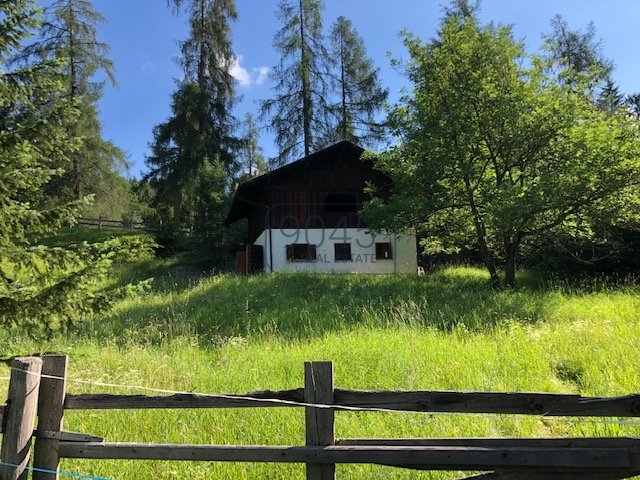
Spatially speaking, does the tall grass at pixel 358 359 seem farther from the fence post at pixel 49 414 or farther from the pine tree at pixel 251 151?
the pine tree at pixel 251 151

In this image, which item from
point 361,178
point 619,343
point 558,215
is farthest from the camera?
point 361,178

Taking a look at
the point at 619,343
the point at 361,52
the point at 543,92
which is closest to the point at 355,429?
the point at 619,343

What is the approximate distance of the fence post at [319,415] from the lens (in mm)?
A: 2801

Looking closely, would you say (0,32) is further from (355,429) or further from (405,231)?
(405,231)

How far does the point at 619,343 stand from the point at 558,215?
8960mm

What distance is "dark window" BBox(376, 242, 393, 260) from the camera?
22.6 meters

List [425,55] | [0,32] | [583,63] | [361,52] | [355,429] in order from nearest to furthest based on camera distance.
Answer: [355,429] → [0,32] → [425,55] → [583,63] → [361,52]

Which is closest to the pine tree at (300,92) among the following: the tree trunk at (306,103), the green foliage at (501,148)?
the tree trunk at (306,103)

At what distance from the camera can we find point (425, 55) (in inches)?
621

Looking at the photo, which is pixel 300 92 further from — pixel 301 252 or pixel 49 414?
pixel 49 414

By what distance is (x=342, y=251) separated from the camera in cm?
2238

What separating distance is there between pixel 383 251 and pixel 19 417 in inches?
802

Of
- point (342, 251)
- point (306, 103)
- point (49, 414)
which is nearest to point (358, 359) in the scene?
point (49, 414)

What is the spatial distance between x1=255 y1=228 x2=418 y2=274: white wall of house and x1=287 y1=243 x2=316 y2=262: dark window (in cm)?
14
